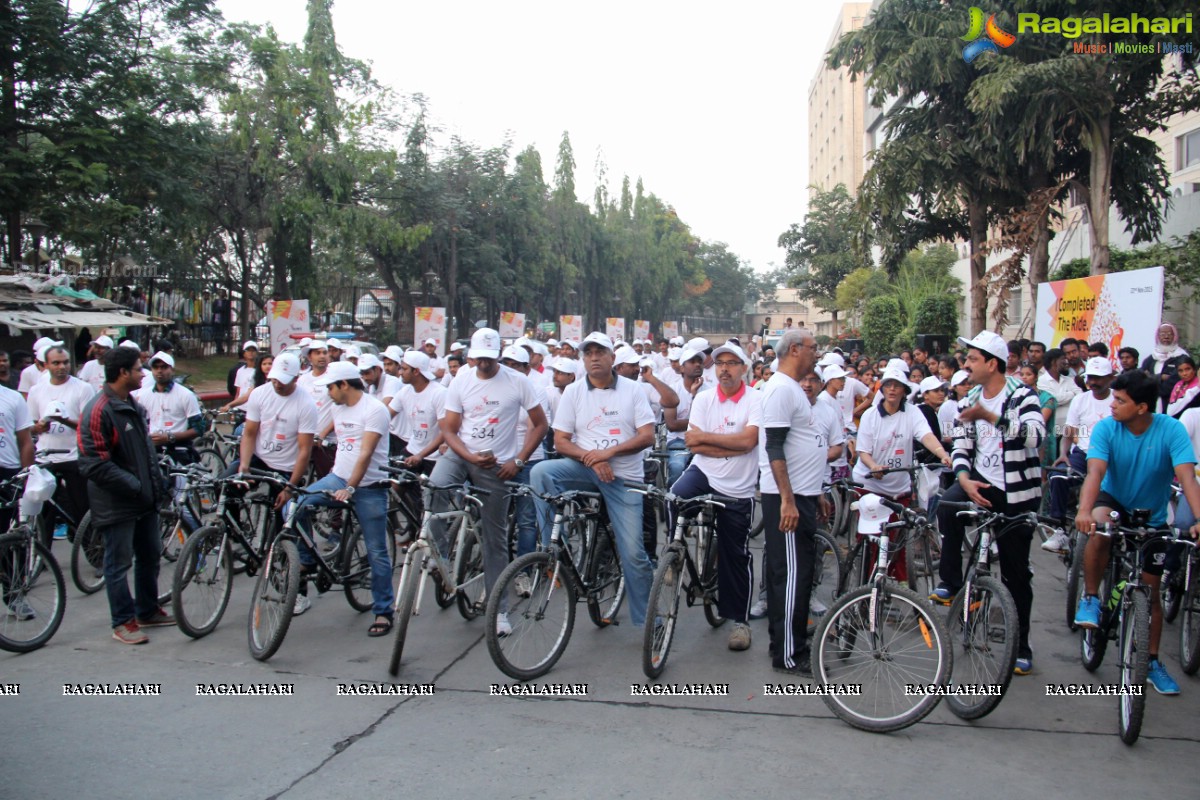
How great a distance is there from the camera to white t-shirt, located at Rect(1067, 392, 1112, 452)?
9.00m

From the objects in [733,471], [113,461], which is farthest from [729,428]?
[113,461]

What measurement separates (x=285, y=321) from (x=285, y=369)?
16.6 meters

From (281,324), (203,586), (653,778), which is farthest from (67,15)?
(653,778)

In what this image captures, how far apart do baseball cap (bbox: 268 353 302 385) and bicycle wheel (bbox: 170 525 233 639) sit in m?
1.27

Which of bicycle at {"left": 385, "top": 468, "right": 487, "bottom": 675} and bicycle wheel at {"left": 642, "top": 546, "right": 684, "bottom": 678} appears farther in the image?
bicycle at {"left": 385, "top": 468, "right": 487, "bottom": 675}

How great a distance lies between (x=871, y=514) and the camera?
20.7 ft

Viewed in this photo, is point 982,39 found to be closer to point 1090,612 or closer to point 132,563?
point 1090,612

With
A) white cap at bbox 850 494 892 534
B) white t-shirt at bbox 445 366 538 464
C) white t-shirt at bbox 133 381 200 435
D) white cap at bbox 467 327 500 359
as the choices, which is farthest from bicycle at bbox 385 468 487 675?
white t-shirt at bbox 133 381 200 435

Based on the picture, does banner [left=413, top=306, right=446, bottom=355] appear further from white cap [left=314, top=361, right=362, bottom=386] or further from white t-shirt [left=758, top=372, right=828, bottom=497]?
white t-shirt [left=758, top=372, right=828, bottom=497]

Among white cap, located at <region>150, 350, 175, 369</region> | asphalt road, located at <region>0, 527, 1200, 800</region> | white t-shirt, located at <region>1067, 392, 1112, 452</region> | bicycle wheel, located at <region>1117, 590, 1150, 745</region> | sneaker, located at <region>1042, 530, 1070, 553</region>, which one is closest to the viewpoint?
asphalt road, located at <region>0, 527, 1200, 800</region>

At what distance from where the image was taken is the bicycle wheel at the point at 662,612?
5445mm

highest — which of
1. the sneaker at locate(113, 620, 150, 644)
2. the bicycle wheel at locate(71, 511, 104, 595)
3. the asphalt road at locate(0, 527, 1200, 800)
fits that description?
the bicycle wheel at locate(71, 511, 104, 595)

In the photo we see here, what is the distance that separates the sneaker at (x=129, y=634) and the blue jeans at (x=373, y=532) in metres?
1.12

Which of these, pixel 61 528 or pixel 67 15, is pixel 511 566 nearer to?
pixel 61 528
